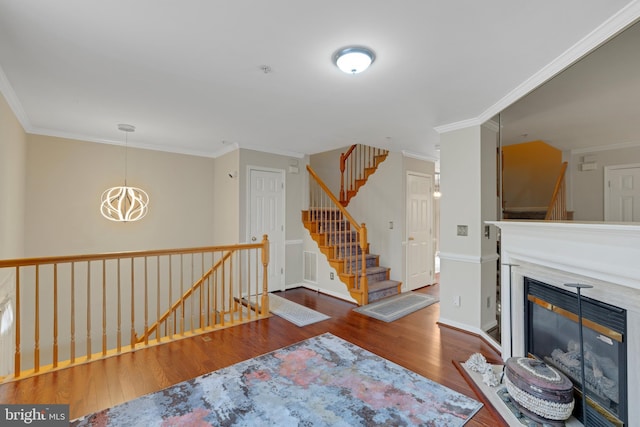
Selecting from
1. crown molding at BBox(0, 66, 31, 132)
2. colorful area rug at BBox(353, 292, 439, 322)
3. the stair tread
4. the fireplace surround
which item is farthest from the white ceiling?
crown molding at BBox(0, 66, 31, 132)

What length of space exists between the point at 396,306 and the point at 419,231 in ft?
5.41

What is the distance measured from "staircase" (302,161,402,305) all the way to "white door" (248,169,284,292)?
575 mm

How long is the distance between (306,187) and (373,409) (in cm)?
404

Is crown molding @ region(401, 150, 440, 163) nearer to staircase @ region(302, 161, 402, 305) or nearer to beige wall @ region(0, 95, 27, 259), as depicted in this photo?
staircase @ region(302, 161, 402, 305)

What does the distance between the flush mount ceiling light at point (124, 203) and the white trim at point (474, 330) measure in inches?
184

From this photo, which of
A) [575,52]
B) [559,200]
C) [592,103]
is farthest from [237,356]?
[592,103]

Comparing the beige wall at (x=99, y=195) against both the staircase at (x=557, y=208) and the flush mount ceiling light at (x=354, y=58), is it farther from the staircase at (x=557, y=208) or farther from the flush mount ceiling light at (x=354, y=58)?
the staircase at (x=557, y=208)

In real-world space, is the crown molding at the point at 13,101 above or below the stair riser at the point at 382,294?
above

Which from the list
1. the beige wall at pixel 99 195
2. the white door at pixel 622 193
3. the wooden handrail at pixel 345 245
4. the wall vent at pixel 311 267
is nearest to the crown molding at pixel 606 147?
the white door at pixel 622 193

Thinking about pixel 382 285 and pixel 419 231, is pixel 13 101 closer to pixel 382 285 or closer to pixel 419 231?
pixel 382 285

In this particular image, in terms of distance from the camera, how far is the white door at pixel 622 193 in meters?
1.88

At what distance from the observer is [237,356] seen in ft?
9.20

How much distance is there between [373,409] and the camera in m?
2.05

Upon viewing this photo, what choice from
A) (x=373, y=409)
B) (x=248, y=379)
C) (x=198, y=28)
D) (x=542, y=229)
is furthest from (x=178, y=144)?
(x=542, y=229)
